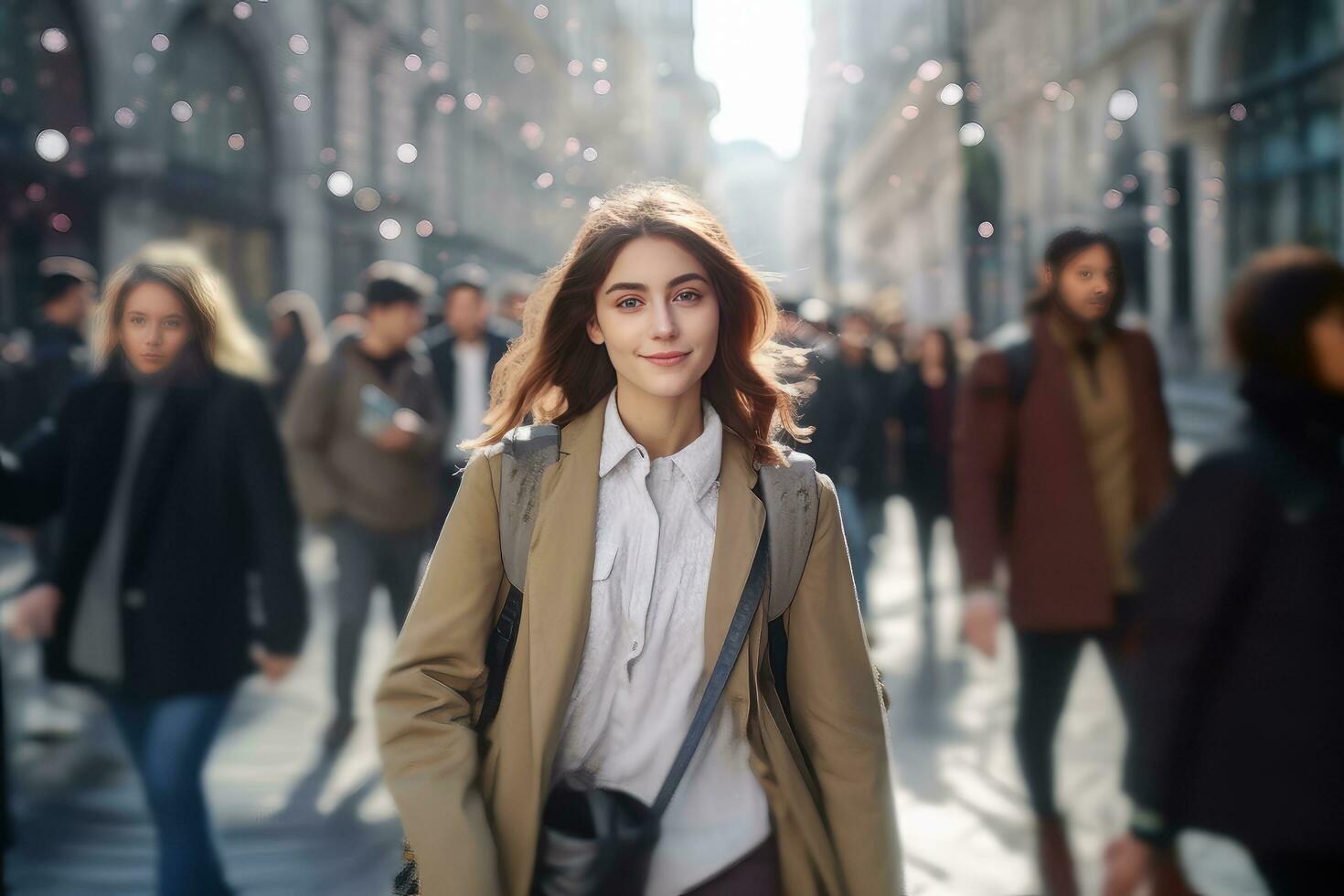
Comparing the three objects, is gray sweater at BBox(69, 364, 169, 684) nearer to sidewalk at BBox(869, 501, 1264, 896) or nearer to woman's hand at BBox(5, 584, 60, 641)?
woman's hand at BBox(5, 584, 60, 641)

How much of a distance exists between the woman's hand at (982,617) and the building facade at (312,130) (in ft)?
20.2

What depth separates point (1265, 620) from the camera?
7.43 feet

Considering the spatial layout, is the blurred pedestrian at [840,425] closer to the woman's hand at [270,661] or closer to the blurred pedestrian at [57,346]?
the woman's hand at [270,661]

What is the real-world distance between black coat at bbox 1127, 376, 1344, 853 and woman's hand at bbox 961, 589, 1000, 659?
1.61m

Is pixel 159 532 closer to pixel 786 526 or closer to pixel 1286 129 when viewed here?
pixel 786 526

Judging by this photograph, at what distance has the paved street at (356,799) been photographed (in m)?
4.22

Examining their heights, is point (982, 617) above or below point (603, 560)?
below

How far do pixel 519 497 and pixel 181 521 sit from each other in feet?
6.36

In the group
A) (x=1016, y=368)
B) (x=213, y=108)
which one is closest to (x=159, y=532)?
(x=1016, y=368)

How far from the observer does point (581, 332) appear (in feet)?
6.98

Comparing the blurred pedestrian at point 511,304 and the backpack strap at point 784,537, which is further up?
the blurred pedestrian at point 511,304

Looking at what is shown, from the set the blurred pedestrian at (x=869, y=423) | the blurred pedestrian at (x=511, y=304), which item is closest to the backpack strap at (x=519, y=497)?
the blurred pedestrian at (x=511, y=304)

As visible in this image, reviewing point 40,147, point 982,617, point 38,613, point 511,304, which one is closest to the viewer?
point 38,613

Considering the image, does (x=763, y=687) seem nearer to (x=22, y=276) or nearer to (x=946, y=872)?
(x=946, y=872)
